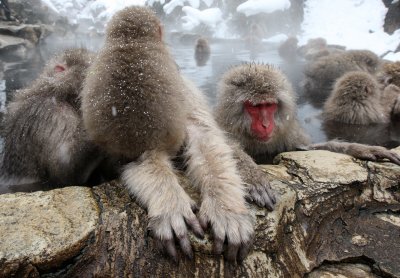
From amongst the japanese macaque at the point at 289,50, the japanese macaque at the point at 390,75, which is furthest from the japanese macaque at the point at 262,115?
the japanese macaque at the point at 289,50

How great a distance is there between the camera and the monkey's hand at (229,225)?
67.6 inches

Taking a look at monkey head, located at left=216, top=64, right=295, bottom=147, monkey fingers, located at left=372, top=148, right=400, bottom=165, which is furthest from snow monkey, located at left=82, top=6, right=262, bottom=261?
monkey fingers, located at left=372, top=148, right=400, bottom=165

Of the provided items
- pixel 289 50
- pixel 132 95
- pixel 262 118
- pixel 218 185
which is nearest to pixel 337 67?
pixel 262 118

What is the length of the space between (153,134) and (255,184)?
623mm

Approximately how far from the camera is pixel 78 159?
2197mm

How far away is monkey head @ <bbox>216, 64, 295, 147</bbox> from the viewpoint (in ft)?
9.38

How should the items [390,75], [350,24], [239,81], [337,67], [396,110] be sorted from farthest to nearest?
1. [350,24]
2. [337,67]
3. [390,75]
4. [396,110]
5. [239,81]

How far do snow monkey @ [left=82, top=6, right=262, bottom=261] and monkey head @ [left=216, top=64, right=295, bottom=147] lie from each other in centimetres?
92

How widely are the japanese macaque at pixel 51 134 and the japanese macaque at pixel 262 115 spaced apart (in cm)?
110

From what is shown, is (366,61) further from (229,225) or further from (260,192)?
(229,225)

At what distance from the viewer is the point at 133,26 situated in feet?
6.19

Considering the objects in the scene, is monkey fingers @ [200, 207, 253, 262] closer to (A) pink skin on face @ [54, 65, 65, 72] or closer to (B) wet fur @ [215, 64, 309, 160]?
(B) wet fur @ [215, 64, 309, 160]

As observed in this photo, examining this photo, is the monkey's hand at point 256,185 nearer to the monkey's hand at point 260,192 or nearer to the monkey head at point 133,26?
the monkey's hand at point 260,192

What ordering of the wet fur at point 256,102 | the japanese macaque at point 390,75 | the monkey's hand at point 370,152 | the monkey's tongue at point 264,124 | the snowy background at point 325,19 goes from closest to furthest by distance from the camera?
1. the monkey's hand at point 370,152
2. the monkey's tongue at point 264,124
3. the wet fur at point 256,102
4. the japanese macaque at point 390,75
5. the snowy background at point 325,19
